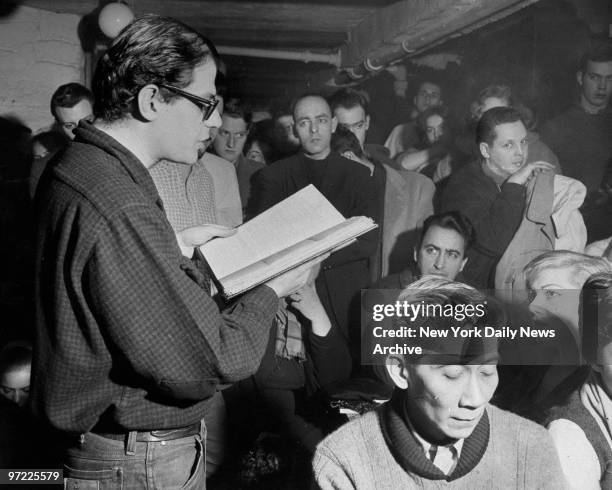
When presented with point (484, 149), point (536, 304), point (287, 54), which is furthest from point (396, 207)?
point (287, 54)

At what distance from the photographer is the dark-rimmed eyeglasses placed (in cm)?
109

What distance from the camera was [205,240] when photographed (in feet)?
4.91

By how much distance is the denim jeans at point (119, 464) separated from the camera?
3.71ft

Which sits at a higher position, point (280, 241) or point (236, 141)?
point (236, 141)

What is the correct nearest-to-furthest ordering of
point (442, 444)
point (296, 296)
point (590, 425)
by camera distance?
point (442, 444), point (590, 425), point (296, 296)

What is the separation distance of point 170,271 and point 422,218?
75.5 inches

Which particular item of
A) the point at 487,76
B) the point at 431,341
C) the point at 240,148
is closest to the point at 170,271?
the point at 431,341

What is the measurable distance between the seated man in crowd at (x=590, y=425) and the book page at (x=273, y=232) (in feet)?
2.63

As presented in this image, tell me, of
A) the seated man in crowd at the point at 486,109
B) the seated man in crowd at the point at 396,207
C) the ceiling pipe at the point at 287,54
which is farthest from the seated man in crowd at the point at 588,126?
the ceiling pipe at the point at 287,54

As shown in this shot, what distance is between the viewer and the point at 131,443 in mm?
1127

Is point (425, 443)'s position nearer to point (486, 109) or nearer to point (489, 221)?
point (489, 221)

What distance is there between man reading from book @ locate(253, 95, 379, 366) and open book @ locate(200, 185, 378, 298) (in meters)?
1.00

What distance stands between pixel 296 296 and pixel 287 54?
8.67ft

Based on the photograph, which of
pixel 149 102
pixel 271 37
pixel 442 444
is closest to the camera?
pixel 149 102
